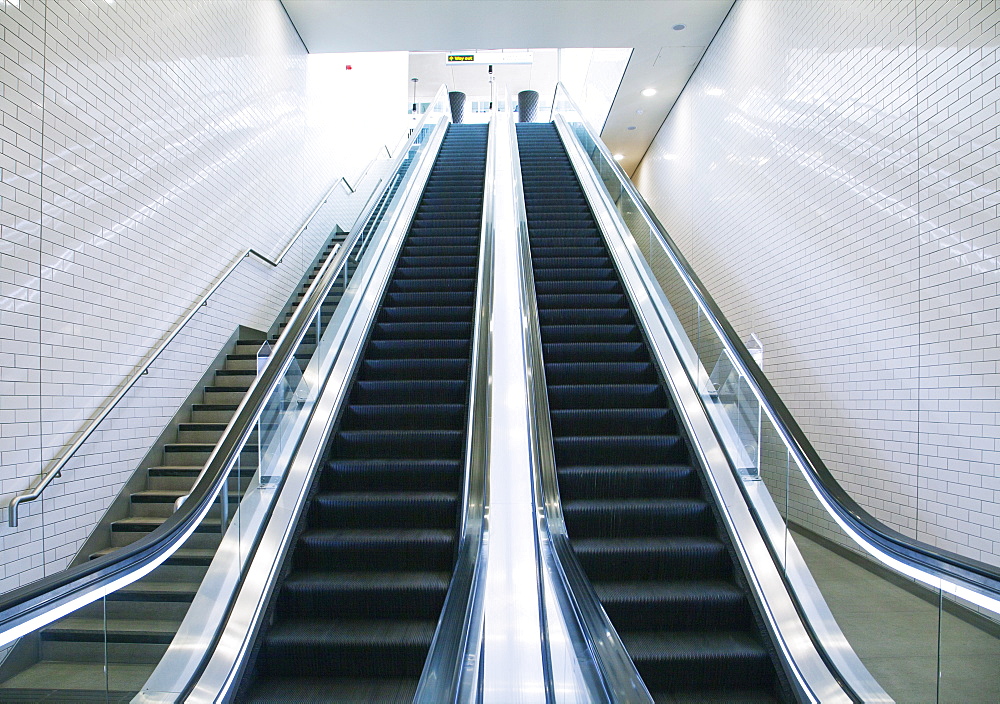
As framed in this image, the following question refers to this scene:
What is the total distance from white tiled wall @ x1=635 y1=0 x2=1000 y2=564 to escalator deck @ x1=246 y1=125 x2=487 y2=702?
1.91m

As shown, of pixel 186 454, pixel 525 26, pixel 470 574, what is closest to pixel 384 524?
pixel 470 574

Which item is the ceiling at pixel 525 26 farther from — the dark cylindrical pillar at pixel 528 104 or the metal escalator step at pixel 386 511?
the dark cylindrical pillar at pixel 528 104

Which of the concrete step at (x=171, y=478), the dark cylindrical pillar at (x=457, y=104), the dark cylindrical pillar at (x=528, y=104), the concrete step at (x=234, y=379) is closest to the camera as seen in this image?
the concrete step at (x=171, y=478)

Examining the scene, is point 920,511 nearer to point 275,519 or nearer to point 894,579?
point 894,579

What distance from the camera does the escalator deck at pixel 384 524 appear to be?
2918 mm

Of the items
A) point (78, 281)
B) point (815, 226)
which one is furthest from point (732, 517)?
point (78, 281)

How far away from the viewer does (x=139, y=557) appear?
2.18 meters

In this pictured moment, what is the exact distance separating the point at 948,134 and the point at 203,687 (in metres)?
4.88

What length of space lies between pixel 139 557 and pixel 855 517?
263 centimetres

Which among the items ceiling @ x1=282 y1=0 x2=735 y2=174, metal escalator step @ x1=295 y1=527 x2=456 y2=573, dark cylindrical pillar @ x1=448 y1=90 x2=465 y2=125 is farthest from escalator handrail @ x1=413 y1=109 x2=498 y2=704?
dark cylindrical pillar @ x1=448 y1=90 x2=465 y2=125

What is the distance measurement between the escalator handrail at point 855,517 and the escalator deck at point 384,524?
175 centimetres

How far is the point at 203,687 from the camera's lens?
2561mm

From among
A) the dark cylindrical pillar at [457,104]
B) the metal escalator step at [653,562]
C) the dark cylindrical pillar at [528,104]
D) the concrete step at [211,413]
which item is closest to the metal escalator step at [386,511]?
the metal escalator step at [653,562]

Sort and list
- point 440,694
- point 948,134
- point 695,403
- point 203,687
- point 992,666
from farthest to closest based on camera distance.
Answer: point 695,403
point 948,134
point 203,687
point 992,666
point 440,694
